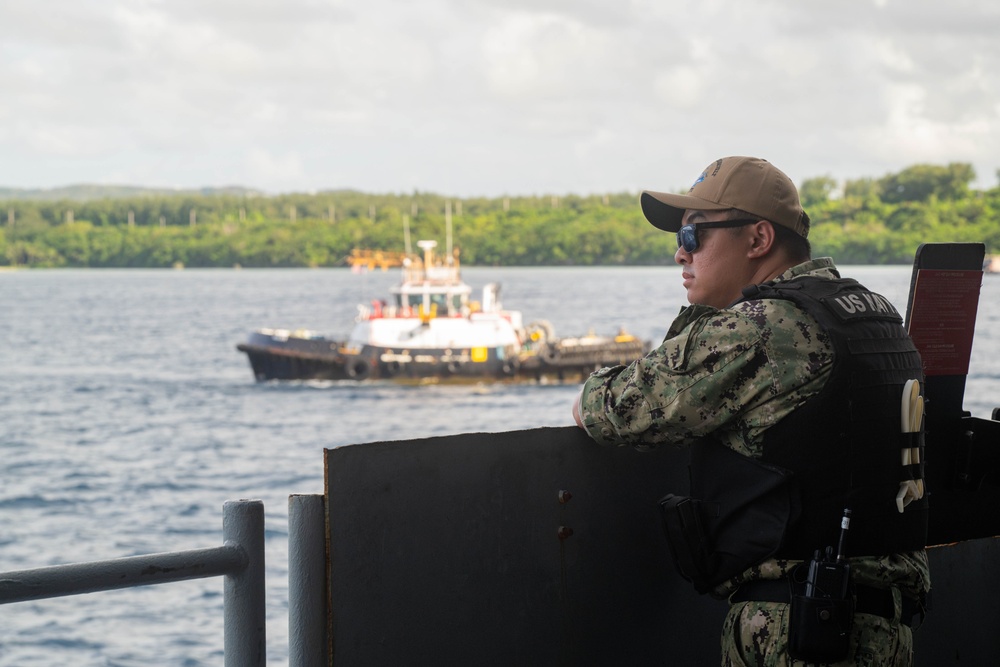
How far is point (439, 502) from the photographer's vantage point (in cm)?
254

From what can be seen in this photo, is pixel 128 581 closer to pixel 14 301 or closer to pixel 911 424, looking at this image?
pixel 911 424

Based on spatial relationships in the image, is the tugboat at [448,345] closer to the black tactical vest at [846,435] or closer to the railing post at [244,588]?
the black tactical vest at [846,435]

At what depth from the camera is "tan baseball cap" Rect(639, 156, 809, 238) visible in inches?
95.8

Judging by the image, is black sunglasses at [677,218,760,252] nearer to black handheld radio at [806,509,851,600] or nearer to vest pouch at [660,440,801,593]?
vest pouch at [660,440,801,593]

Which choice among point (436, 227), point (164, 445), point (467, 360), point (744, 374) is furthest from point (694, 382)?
point (436, 227)

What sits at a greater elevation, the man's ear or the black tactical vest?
the man's ear

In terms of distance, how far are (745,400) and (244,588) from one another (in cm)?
91

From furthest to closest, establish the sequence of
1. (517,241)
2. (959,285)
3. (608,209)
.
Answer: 1. (517,241)
2. (608,209)
3. (959,285)

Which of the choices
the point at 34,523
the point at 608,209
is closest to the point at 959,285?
the point at 34,523

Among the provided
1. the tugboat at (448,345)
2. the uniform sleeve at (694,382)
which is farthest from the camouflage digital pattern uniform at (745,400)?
the tugboat at (448,345)

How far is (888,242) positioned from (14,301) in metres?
86.5

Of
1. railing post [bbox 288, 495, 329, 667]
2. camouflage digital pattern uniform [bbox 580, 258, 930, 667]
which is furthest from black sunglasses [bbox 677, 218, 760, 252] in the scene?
railing post [bbox 288, 495, 329, 667]

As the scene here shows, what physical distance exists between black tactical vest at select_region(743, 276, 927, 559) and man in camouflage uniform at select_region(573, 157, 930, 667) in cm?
2

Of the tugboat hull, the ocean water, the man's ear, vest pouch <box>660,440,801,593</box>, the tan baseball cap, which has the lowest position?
the ocean water
